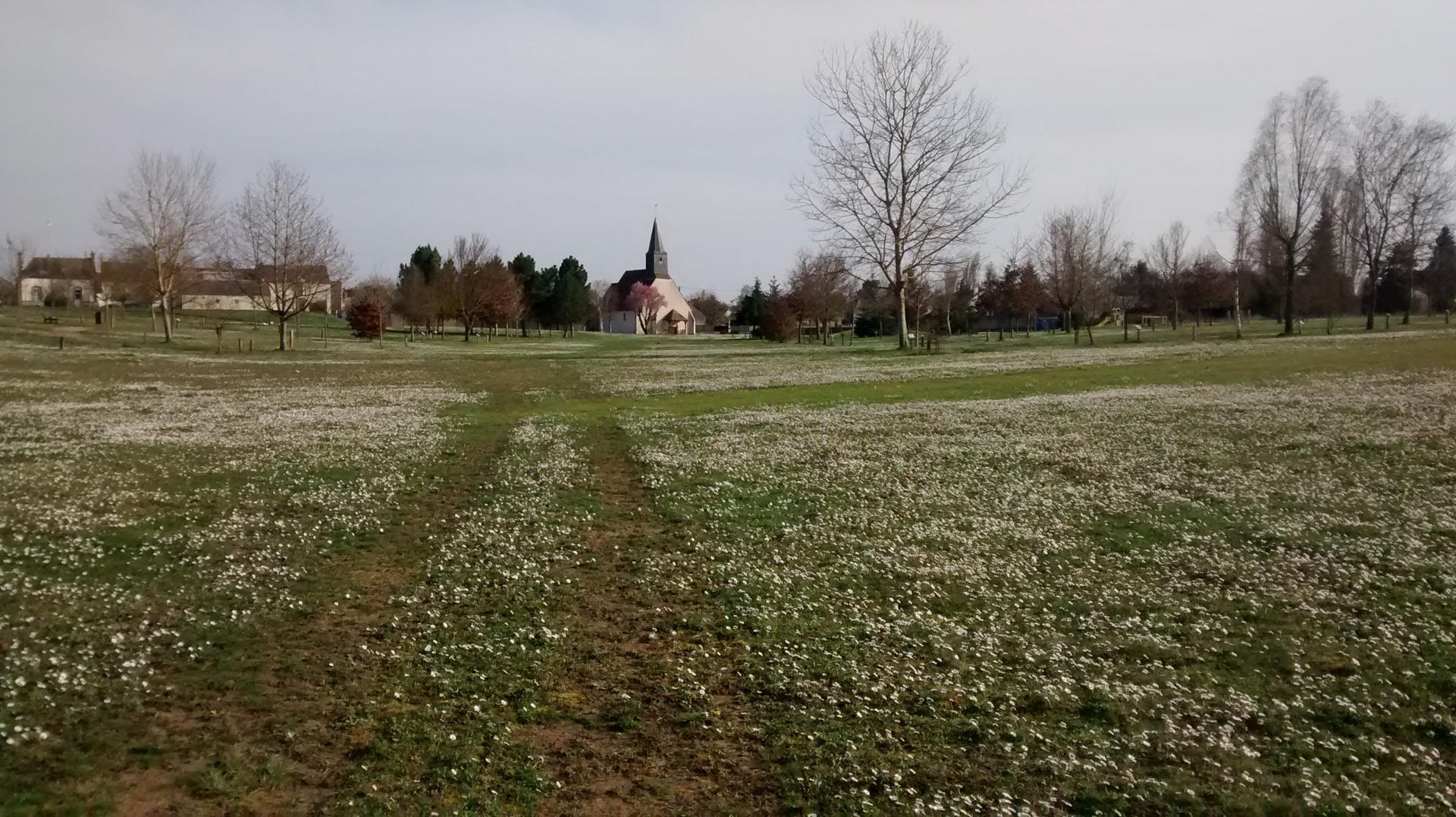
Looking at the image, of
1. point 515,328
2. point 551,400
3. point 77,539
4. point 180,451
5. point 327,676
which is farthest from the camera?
point 515,328

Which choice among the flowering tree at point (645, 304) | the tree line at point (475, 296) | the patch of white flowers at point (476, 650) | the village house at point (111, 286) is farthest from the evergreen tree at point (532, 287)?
the patch of white flowers at point (476, 650)

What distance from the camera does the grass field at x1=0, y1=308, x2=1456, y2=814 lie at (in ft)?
20.7

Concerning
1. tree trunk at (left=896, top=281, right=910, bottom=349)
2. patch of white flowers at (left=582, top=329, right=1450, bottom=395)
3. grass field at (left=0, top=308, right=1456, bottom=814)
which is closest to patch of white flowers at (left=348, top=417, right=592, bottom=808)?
grass field at (left=0, top=308, right=1456, bottom=814)

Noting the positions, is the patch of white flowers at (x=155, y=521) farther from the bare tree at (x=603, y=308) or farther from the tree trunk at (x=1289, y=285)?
the bare tree at (x=603, y=308)

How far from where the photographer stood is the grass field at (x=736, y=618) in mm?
6316

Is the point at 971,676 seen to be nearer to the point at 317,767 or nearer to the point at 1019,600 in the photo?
the point at 1019,600

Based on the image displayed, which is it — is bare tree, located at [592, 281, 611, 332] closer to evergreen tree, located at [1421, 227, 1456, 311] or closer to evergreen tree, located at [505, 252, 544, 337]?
evergreen tree, located at [505, 252, 544, 337]

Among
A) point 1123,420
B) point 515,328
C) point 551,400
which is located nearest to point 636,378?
point 551,400

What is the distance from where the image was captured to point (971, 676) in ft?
26.9

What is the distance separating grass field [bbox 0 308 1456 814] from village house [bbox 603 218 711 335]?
147159mm

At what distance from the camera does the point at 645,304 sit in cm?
16450

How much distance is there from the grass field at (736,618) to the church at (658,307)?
147594 mm

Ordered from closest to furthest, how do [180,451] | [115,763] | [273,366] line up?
[115,763] < [180,451] < [273,366]

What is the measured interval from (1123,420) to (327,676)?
71.9 ft
